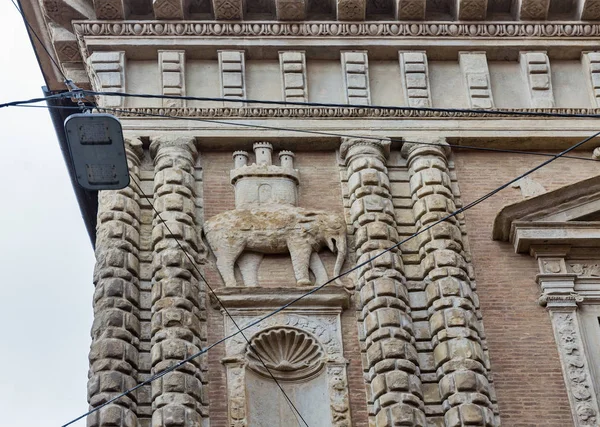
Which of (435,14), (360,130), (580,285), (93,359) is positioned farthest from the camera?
(435,14)

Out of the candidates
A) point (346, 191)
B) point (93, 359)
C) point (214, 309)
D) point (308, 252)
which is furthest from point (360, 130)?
point (93, 359)

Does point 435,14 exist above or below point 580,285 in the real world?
above

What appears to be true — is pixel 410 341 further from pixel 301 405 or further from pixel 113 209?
pixel 113 209

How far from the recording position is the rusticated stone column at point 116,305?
14305 mm

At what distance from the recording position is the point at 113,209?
1600 cm

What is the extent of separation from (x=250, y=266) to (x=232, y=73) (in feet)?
9.51

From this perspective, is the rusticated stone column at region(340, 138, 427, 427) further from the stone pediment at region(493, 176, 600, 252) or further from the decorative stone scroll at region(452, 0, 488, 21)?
A: the decorative stone scroll at region(452, 0, 488, 21)

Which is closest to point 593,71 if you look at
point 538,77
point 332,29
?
point 538,77

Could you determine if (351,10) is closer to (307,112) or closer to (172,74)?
(307,112)

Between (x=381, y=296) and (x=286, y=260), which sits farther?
(x=286, y=260)

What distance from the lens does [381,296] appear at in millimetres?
15312

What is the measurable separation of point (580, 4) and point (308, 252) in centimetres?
513

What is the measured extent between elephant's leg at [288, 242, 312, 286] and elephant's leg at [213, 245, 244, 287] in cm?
57

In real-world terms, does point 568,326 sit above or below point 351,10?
below
